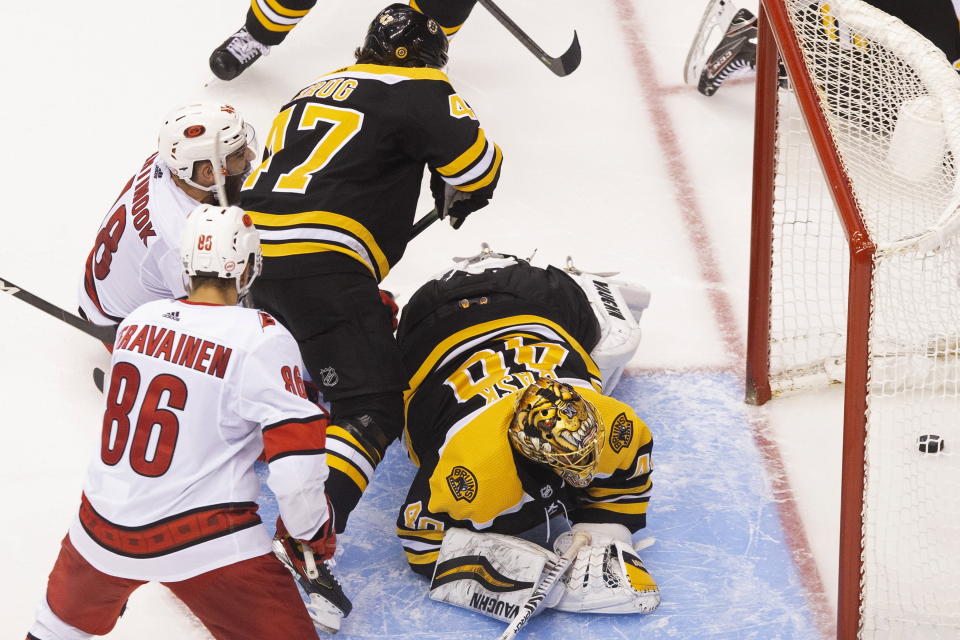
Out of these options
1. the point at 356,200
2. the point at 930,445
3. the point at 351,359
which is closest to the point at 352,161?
the point at 356,200

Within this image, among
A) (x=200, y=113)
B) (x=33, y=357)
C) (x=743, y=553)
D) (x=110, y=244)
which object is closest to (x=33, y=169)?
(x=33, y=357)

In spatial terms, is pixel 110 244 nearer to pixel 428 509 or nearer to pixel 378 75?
pixel 378 75

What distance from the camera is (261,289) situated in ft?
10.2

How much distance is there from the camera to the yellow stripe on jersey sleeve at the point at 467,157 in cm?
315

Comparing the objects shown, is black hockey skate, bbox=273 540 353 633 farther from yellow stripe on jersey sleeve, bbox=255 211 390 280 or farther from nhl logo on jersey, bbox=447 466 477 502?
yellow stripe on jersey sleeve, bbox=255 211 390 280

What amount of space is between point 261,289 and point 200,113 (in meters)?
0.40

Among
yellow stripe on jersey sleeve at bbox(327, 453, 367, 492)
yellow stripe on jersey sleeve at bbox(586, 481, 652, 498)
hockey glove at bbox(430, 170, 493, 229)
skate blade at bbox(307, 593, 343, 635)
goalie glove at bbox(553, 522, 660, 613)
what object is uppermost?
hockey glove at bbox(430, 170, 493, 229)

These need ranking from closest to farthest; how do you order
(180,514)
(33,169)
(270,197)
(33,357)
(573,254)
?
(180,514)
(270,197)
(33,357)
(573,254)
(33,169)

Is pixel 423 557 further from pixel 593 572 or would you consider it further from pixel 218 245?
pixel 218 245

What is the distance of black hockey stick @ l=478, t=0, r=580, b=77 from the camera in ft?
14.9

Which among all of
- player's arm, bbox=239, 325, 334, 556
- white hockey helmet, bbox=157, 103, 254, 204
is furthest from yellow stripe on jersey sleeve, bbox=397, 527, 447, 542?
white hockey helmet, bbox=157, 103, 254, 204

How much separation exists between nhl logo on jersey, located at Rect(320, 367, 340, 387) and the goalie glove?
62 cm

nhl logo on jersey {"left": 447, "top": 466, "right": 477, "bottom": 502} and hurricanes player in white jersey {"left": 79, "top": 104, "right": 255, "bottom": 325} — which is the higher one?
hurricanes player in white jersey {"left": 79, "top": 104, "right": 255, "bottom": 325}

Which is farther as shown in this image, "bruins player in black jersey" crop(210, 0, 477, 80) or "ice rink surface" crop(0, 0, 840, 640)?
"bruins player in black jersey" crop(210, 0, 477, 80)
